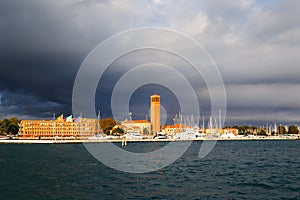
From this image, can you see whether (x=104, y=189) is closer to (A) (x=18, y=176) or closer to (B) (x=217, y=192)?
(B) (x=217, y=192)

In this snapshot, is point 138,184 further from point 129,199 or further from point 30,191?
point 30,191

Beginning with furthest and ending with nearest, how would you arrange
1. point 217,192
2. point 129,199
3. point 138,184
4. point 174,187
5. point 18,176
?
point 18,176 → point 138,184 → point 174,187 → point 217,192 → point 129,199

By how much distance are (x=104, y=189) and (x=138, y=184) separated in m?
4.12

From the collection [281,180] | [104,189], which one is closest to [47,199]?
[104,189]

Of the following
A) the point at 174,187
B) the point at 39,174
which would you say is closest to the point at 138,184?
the point at 174,187

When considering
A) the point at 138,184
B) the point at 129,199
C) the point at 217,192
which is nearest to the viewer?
the point at 129,199

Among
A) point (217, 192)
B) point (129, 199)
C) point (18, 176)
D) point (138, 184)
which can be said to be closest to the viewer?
point (129, 199)

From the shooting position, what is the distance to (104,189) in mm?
29234

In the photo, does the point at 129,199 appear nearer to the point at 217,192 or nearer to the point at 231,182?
the point at 217,192

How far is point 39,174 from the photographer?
130 ft

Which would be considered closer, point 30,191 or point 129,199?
point 129,199

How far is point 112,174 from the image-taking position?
39188 mm

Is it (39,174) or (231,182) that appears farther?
(39,174)

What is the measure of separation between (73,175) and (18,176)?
6.40m
